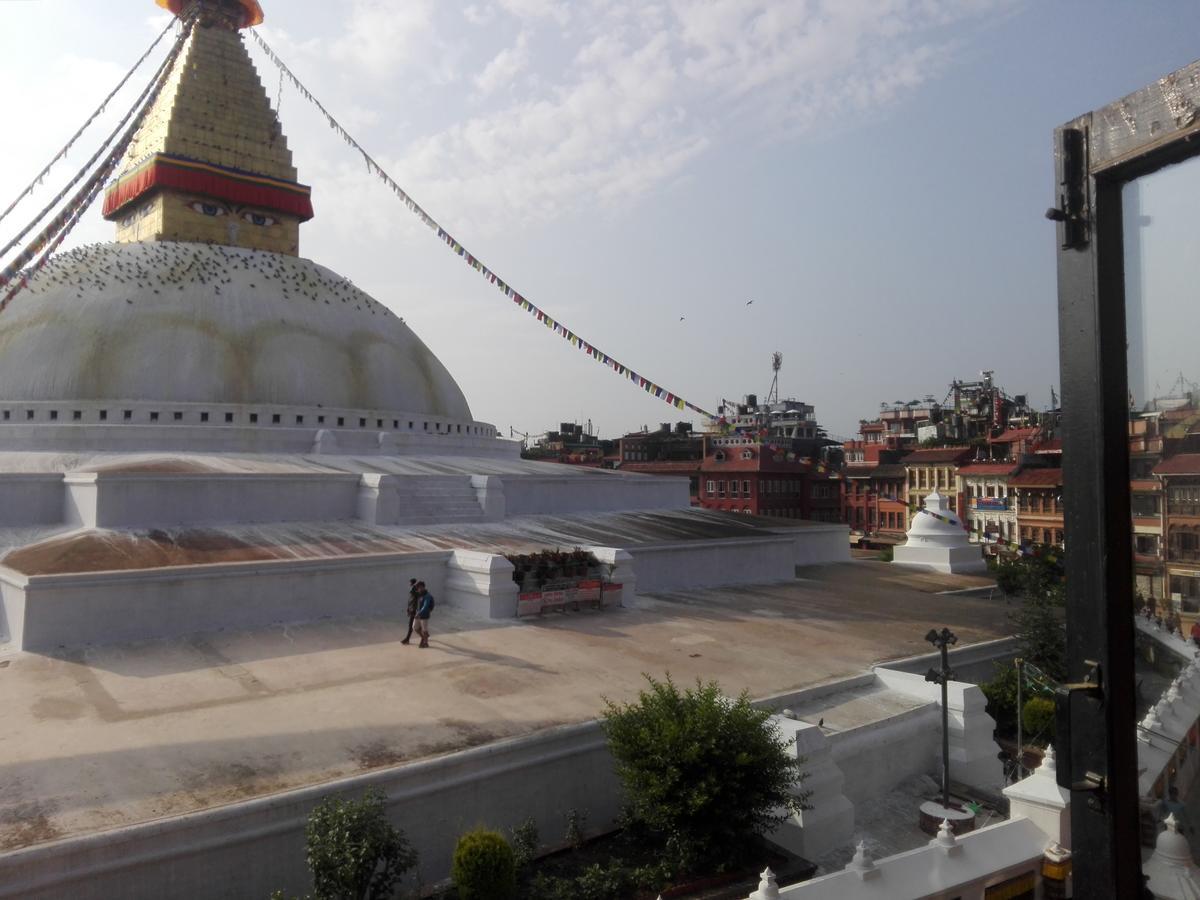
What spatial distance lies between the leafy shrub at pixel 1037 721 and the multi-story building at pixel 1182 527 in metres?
8.91

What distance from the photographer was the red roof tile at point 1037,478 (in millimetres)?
27734

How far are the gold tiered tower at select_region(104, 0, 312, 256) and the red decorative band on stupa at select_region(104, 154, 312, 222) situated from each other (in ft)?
0.09

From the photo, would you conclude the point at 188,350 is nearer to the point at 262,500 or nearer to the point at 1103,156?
the point at 262,500

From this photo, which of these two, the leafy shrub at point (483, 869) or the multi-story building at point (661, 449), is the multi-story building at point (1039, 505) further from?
the leafy shrub at point (483, 869)

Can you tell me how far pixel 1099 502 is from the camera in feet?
6.91

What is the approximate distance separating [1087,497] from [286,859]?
5.94m

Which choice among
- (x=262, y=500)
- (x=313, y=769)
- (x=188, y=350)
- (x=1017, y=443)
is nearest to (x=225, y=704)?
(x=313, y=769)

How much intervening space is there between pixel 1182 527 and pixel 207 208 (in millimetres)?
25817

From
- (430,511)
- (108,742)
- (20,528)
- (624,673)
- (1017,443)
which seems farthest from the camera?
(1017,443)

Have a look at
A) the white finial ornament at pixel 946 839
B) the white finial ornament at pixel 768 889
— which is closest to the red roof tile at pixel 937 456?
the white finial ornament at pixel 946 839

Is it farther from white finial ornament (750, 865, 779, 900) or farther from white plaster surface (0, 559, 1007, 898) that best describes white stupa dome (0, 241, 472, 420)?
white finial ornament (750, 865, 779, 900)

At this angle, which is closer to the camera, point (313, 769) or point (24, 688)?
point (313, 769)

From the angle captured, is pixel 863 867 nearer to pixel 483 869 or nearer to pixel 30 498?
pixel 483 869

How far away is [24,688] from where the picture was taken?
8.52 metres
